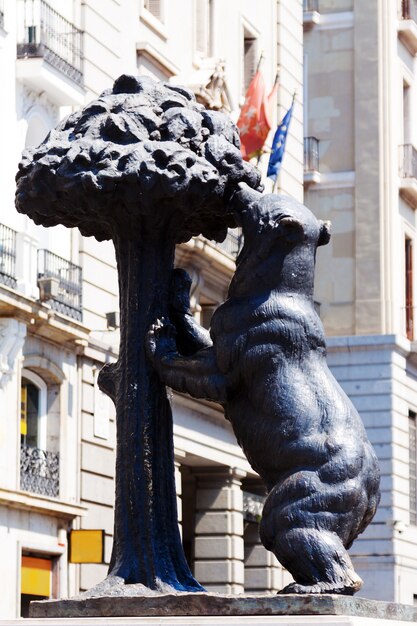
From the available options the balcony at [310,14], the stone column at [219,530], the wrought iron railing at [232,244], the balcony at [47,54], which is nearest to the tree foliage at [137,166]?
the balcony at [47,54]

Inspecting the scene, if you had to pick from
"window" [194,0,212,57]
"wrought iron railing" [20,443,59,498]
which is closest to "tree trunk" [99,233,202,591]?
"wrought iron railing" [20,443,59,498]

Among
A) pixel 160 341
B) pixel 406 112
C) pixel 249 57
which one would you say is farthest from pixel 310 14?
pixel 160 341

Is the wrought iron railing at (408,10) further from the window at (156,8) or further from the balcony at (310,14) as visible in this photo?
the window at (156,8)

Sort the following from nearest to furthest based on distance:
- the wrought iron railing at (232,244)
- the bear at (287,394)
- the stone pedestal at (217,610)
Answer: the stone pedestal at (217,610) < the bear at (287,394) < the wrought iron railing at (232,244)

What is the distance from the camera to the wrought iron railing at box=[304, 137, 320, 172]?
133ft

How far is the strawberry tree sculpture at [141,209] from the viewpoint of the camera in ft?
25.2

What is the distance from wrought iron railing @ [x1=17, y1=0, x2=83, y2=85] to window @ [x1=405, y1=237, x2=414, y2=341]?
1527 cm

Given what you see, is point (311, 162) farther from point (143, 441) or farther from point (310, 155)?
point (143, 441)

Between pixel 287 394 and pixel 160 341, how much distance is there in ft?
2.08

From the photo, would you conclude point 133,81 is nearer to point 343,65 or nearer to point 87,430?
point 87,430

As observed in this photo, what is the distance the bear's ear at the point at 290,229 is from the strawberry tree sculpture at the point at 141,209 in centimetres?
38

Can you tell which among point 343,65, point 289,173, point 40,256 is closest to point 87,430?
point 40,256

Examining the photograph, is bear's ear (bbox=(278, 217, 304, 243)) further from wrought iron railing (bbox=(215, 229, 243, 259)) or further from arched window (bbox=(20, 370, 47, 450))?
wrought iron railing (bbox=(215, 229, 243, 259))

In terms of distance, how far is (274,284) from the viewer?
764 cm
